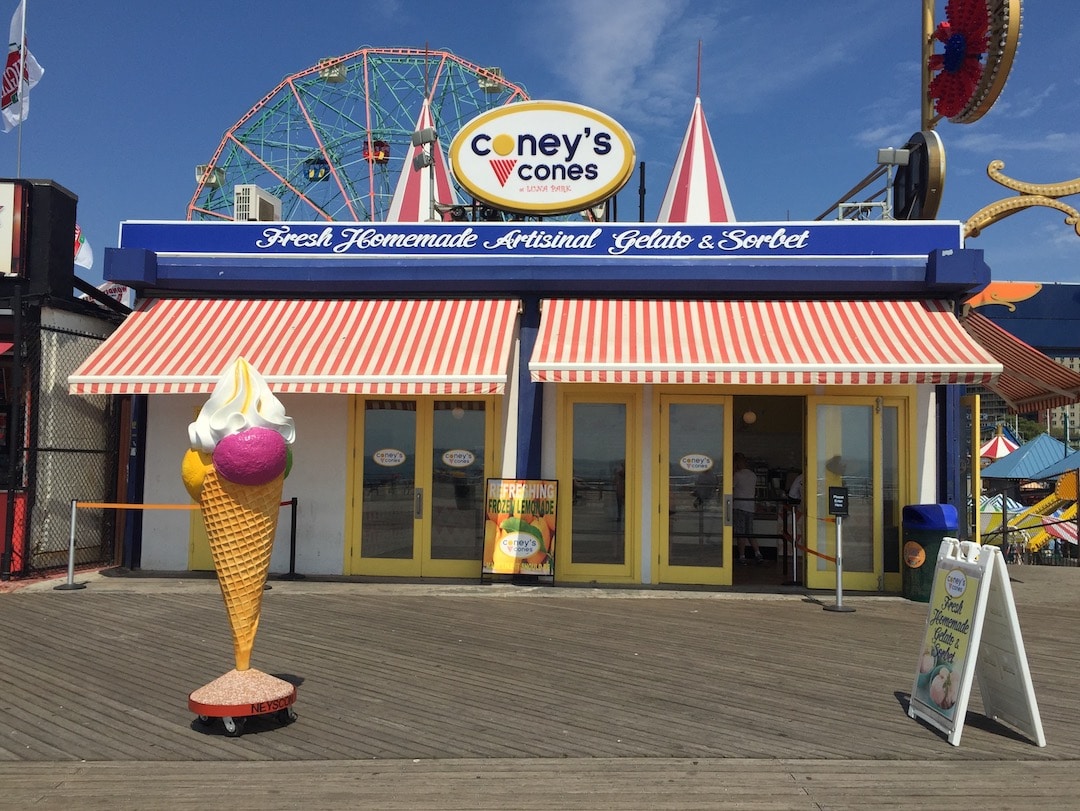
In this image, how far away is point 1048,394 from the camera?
12.1m

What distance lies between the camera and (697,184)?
582 inches

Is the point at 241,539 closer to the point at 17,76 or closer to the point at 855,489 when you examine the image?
the point at 855,489

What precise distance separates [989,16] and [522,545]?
9268 millimetres

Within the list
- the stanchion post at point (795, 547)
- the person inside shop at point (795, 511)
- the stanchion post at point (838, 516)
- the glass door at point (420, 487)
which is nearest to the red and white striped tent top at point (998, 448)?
the person inside shop at point (795, 511)

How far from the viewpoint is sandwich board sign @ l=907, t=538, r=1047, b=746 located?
16.6 ft

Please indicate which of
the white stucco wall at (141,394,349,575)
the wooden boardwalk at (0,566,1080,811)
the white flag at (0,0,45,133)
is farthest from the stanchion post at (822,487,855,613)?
the white flag at (0,0,45,133)

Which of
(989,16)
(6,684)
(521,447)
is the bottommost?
(6,684)

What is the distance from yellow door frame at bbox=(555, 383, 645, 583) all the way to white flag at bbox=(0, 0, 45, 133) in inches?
353

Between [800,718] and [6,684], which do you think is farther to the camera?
[6,684]

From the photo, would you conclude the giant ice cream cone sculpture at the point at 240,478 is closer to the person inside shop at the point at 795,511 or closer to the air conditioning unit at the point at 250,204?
the person inside shop at the point at 795,511

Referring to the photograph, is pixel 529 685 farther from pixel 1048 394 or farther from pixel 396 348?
pixel 1048 394

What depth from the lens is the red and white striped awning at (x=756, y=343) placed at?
30.1 feet

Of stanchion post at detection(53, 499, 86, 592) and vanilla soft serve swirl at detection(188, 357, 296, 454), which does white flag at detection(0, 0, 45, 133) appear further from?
vanilla soft serve swirl at detection(188, 357, 296, 454)

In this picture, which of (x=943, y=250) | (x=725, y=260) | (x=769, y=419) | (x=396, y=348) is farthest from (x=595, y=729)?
(x=769, y=419)
